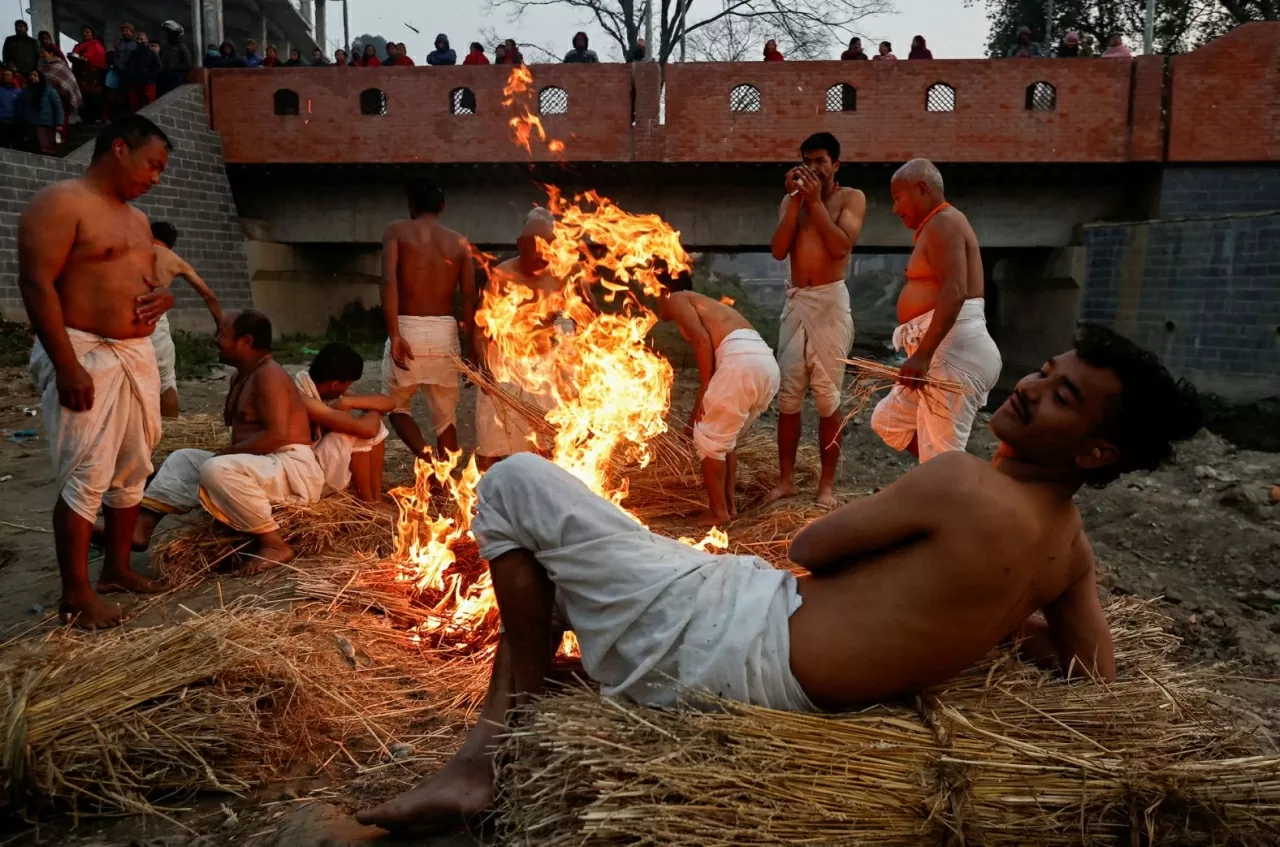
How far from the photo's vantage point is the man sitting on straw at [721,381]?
18.6ft

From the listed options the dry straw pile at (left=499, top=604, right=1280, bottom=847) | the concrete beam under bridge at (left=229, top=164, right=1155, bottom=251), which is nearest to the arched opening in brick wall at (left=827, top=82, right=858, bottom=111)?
the concrete beam under bridge at (left=229, top=164, right=1155, bottom=251)

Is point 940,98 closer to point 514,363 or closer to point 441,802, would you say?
point 514,363

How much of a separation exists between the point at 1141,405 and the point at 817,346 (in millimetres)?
4206

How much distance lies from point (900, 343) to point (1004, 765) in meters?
3.73

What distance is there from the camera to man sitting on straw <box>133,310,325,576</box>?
15.6ft

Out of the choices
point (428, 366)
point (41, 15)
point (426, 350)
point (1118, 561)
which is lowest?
point (1118, 561)

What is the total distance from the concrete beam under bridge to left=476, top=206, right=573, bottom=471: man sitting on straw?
937cm

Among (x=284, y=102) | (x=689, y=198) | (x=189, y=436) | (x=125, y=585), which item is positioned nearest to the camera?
(x=125, y=585)

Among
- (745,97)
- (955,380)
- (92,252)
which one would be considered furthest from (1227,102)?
(92,252)

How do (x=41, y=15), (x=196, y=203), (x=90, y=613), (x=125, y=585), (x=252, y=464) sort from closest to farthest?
(x=90, y=613)
(x=125, y=585)
(x=252, y=464)
(x=196, y=203)
(x=41, y=15)

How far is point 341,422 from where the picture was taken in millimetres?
5504

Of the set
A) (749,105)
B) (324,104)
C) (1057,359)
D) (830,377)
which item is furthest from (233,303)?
(1057,359)

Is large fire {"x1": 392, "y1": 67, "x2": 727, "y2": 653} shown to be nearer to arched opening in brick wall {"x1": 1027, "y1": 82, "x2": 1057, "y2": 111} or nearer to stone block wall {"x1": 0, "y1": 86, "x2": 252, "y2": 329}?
stone block wall {"x1": 0, "y1": 86, "x2": 252, "y2": 329}

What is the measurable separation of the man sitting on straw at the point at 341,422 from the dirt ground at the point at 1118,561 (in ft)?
3.87
